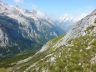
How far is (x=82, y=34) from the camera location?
13300 cm

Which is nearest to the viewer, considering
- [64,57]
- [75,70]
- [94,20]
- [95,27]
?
[75,70]

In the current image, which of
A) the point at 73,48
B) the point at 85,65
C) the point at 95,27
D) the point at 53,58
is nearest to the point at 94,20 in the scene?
the point at 95,27

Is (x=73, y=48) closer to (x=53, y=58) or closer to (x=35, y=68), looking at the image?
(x=53, y=58)

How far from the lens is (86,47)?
111188 mm

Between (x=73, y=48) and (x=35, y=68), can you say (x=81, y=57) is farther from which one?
(x=35, y=68)

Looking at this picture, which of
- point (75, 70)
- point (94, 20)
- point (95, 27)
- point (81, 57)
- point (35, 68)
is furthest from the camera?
point (94, 20)

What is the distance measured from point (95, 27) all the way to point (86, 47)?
74.4 feet

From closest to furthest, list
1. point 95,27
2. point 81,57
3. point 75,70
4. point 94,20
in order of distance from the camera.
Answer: point 75,70, point 81,57, point 95,27, point 94,20

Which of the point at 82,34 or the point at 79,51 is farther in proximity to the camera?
the point at 82,34

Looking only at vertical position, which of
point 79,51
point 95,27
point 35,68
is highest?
point 95,27

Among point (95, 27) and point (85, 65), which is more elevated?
point (95, 27)

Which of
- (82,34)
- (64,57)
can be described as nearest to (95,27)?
(82,34)

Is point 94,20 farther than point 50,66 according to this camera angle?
Yes

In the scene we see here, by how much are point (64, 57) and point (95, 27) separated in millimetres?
30303
